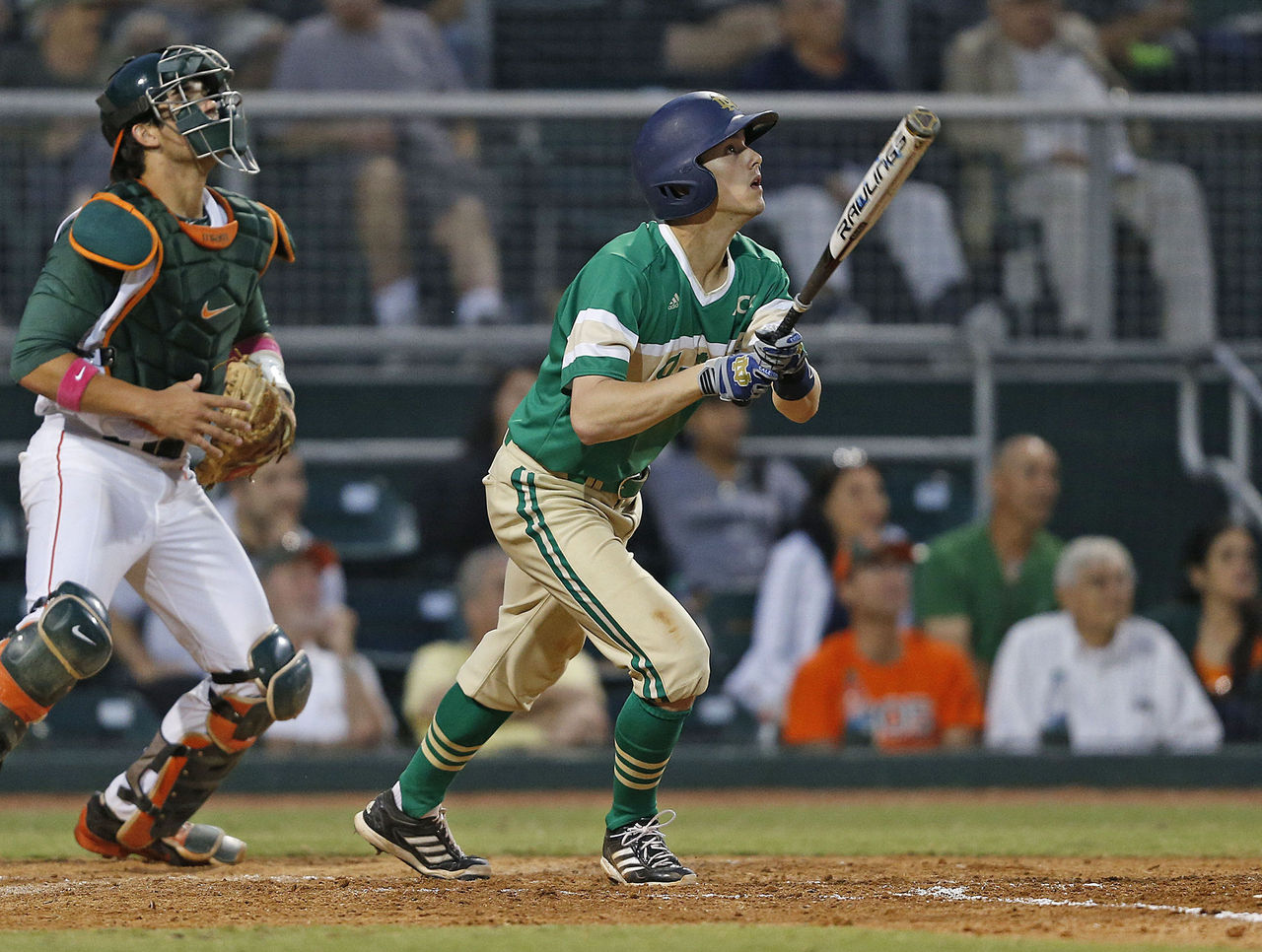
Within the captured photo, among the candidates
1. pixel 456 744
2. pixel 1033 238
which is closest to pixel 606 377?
pixel 456 744

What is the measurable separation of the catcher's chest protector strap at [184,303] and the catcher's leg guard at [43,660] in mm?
685

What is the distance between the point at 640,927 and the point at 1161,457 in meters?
5.72

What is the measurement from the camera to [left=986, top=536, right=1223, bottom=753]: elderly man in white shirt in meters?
7.21

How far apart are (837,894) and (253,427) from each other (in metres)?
1.91

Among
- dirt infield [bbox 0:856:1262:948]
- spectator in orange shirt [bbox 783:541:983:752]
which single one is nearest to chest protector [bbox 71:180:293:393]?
dirt infield [bbox 0:856:1262:948]

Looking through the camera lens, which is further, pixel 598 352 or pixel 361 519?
pixel 361 519

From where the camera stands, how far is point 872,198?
13.0 ft

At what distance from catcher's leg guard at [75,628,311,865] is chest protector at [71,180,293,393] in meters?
0.76

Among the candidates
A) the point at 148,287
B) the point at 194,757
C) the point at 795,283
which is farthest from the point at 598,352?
the point at 795,283

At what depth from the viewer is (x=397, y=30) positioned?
928cm

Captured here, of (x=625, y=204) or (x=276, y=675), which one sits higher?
(x=625, y=204)

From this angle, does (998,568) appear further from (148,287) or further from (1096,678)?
(148,287)

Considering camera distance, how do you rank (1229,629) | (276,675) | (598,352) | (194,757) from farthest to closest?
(1229,629) < (194,757) < (276,675) < (598,352)

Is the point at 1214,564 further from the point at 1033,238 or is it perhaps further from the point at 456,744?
the point at 456,744
